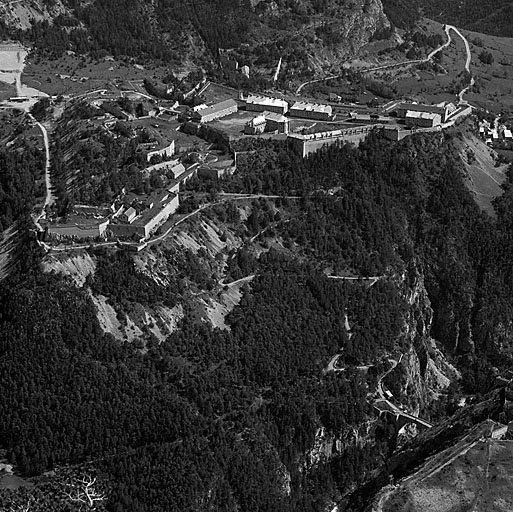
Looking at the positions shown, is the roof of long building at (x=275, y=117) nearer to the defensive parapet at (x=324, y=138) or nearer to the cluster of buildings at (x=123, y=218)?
the defensive parapet at (x=324, y=138)

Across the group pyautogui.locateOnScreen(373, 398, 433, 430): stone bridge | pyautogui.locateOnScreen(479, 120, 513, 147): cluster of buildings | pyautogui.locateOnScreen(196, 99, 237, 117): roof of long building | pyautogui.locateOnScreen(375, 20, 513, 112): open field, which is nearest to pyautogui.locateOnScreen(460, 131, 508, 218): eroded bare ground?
pyautogui.locateOnScreen(479, 120, 513, 147): cluster of buildings

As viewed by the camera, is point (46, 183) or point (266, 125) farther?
point (266, 125)

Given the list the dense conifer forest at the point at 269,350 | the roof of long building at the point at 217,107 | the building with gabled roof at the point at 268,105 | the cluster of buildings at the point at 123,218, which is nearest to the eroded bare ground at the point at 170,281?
the dense conifer forest at the point at 269,350

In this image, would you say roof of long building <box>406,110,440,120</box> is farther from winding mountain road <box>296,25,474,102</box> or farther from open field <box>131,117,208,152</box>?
open field <box>131,117,208,152</box>

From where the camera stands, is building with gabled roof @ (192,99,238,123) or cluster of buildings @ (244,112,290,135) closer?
cluster of buildings @ (244,112,290,135)

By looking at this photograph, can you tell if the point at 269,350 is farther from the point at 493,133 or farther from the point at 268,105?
the point at 493,133

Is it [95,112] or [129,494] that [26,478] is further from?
[95,112]

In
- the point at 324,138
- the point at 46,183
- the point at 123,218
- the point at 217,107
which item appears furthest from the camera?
the point at 217,107

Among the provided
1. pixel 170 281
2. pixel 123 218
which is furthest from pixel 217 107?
pixel 170 281

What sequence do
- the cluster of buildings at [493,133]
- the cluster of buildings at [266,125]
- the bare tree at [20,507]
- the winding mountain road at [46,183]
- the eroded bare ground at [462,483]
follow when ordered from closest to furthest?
1. the eroded bare ground at [462,483]
2. the bare tree at [20,507]
3. the winding mountain road at [46,183]
4. the cluster of buildings at [266,125]
5. the cluster of buildings at [493,133]
